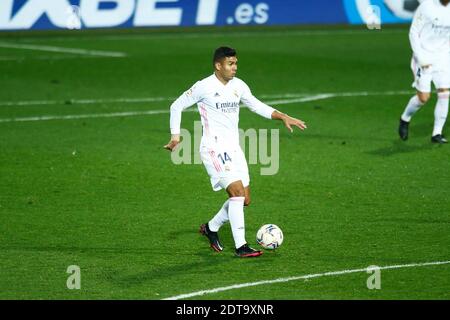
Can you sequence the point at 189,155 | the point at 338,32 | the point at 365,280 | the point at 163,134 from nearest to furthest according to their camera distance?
the point at 365,280 → the point at 189,155 → the point at 163,134 → the point at 338,32

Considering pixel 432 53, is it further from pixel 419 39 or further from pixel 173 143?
pixel 173 143

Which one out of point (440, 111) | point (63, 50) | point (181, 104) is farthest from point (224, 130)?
point (63, 50)

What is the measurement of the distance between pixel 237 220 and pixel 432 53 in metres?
6.87

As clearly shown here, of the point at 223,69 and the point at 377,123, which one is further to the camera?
the point at 377,123

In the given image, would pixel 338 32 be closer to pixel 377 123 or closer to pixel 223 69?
pixel 377 123

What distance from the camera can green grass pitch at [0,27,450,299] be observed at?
9875 mm

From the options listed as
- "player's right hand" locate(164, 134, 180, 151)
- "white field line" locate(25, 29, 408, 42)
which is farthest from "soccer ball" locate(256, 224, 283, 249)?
"white field line" locate(25, 29, 408, 42)

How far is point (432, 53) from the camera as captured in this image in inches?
644

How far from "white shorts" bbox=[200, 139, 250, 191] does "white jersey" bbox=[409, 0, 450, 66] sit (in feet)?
20.6

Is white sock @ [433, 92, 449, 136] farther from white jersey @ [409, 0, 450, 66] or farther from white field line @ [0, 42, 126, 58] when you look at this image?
white field line @ [0, 42, 126, 58]

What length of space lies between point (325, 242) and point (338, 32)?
2083 cm

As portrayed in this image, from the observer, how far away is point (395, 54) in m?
27.0

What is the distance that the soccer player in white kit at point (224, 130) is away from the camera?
10.7 m
